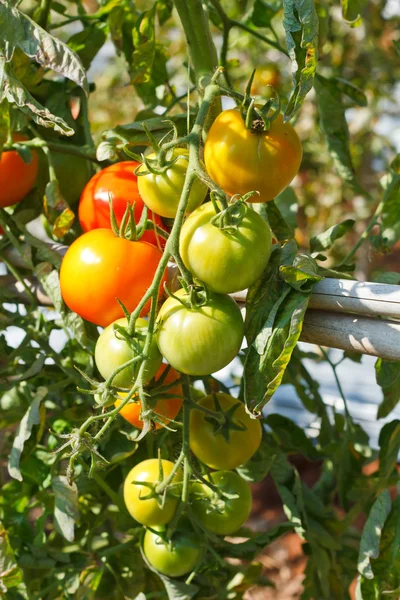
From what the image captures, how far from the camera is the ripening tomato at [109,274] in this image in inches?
28.4

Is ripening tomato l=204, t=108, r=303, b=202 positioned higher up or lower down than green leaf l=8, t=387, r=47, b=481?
higher up

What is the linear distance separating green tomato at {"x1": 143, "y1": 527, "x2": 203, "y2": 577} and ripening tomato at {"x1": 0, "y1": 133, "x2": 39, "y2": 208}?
0.51m

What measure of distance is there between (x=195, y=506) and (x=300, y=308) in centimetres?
36

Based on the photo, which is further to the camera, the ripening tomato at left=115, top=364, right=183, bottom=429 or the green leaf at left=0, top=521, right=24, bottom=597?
the green leaf at left=0, top=521, right=24, bottom=597

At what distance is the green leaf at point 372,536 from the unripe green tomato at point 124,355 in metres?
0.39

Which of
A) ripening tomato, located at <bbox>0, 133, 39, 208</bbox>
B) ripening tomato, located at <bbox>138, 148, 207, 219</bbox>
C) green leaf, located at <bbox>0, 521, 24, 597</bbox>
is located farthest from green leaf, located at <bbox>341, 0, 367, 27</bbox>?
green leaf, located at <bbox>0, 521, 24, 597</bbox>

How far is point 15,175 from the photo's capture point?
3.06 feet

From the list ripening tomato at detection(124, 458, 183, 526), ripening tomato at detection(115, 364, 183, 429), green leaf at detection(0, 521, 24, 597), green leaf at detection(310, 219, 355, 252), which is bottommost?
green leaf at detection(0, 521, 24, 597)

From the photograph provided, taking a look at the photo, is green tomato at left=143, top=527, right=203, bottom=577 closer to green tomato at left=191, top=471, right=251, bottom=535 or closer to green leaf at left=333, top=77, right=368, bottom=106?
green tomato at left=191, top=471, right=251, bottom=535

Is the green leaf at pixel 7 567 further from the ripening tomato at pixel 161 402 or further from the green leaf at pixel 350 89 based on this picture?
the green leaf at pixel 350 89

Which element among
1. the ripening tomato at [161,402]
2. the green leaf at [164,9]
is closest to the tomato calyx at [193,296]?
the ripening tomato at [161,402]

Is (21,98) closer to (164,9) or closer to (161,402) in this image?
(161,402)

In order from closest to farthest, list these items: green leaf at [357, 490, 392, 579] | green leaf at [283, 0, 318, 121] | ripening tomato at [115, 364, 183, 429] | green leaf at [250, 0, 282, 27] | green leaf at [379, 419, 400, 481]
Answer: green leaf at [283, 0, 318, 121] → ripening tomato at [115, 364, 183, 429] → green leaf at [357, 490, 392, 579] → green leaf at [379, 419, 400, 481] → green leaf at [250, 0, 282, 27]

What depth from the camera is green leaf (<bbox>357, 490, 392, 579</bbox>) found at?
83 centimetres
